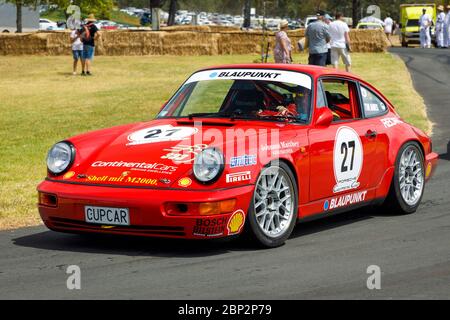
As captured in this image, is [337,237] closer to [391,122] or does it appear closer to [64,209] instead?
[391,122]

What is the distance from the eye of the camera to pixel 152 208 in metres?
6.68

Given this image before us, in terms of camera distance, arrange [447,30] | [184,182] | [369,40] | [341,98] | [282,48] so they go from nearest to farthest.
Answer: [184,182]
[341,98]
[282,48]
[369,40]
[447,30]

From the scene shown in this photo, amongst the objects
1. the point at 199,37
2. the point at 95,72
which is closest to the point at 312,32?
the point at 95,72

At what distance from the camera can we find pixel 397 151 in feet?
27.8

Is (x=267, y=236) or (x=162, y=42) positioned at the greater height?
(x=267, y=236)

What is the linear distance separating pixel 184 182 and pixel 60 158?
1.13m

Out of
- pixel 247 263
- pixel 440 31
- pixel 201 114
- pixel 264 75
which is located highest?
pixel 264 75

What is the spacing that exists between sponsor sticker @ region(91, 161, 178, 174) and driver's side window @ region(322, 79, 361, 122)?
1.83 m

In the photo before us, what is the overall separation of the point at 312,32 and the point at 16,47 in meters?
20.7

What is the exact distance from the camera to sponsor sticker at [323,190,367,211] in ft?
25.4

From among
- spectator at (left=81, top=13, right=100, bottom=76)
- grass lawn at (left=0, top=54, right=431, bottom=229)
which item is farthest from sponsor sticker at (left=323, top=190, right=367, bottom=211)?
spectator at (left=81, top=13, right=100, bottom=76)

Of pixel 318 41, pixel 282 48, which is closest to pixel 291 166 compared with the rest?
pixel 318 41

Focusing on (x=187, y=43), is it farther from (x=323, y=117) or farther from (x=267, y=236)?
(x=267, y=236)

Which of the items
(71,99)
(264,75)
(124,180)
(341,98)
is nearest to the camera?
(124,180)
